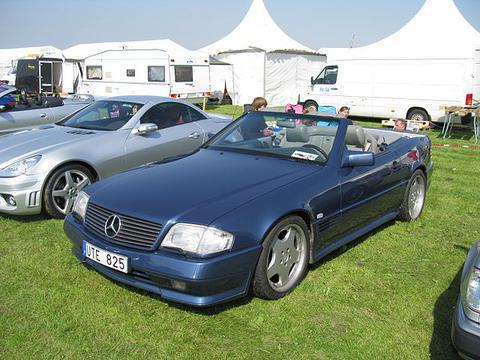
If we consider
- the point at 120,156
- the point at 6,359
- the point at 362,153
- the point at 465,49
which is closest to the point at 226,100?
the point at 465,49

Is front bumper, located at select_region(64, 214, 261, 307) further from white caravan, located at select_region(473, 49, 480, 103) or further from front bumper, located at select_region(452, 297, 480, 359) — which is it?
white caravan, located at select_region(473, 49, 480, 103)

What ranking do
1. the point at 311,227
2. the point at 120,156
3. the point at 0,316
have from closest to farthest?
1. the point at 0,316
2. the point at 311,227
3. the point at 120,156

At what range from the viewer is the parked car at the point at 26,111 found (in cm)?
798

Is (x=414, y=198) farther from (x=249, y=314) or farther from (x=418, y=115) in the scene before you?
(x=418, y=115)

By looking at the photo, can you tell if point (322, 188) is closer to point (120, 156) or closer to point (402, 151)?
point (402, 151)

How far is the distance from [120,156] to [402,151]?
11.0 feet

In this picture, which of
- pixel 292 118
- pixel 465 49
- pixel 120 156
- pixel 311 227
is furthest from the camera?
pixel 465 49

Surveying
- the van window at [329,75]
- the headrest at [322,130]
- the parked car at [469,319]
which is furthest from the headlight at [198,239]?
the van window at [329,75]

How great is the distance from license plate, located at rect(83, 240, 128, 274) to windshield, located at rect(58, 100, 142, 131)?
288 cm

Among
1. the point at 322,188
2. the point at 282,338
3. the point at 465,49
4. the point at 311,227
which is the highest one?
the point at 465,49

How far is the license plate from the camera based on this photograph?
121 inches

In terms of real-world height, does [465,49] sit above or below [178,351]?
above

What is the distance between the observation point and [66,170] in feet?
17.0

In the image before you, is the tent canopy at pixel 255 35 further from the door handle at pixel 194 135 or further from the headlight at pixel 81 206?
the headlight at pixel 81 206
